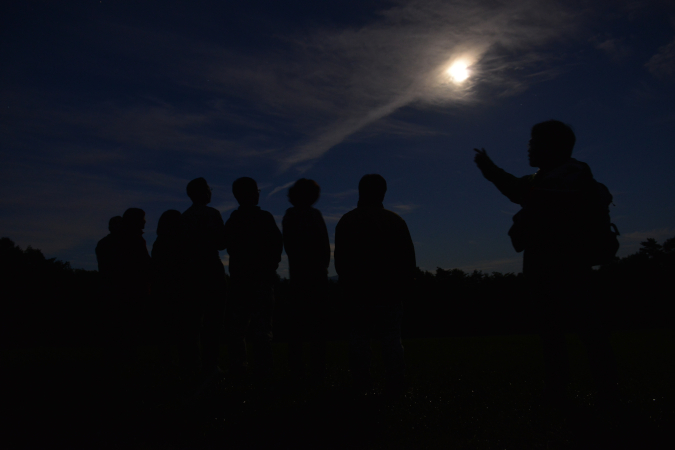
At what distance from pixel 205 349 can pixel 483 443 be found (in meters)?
2.98

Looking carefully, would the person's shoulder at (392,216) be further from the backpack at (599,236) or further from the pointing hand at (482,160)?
the backpack at (599,236)

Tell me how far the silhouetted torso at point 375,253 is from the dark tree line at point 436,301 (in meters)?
28.7

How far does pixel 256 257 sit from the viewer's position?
3.96 metres

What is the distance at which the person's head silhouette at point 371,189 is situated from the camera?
13.0ft

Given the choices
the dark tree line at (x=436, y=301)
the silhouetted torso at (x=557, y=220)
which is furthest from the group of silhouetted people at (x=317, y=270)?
the dark tree line at (x=436, y=301)

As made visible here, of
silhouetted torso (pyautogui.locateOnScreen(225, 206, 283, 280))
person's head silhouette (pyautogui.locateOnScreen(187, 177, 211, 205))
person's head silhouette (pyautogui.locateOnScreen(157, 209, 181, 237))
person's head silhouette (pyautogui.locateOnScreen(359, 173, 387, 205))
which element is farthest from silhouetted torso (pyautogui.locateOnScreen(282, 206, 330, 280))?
person's head silhouette (pyautogui.locateOnScreen(157, 209, 181, 237))

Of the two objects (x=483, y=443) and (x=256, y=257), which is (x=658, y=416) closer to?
(x=483, y=443)

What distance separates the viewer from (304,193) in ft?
14.3

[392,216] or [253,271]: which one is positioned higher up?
[392,216]

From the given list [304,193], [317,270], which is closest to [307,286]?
[317,270]

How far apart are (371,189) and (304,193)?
0.85 m

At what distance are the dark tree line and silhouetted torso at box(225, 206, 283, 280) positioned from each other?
28.3 m

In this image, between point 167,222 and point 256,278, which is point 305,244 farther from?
point 167,222

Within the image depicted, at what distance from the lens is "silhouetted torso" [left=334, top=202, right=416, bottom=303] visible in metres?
3.61
